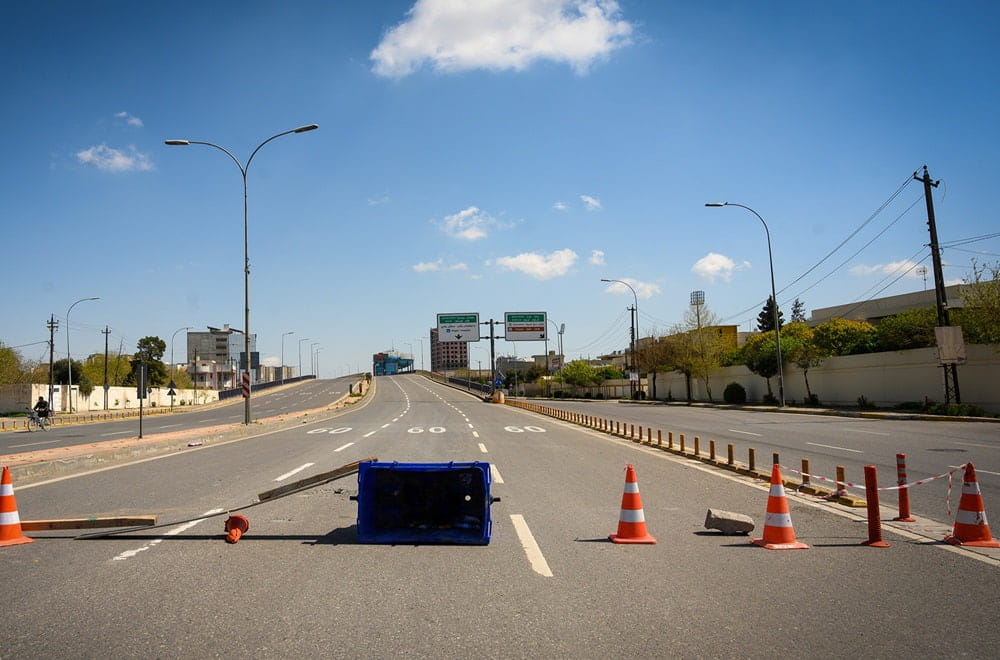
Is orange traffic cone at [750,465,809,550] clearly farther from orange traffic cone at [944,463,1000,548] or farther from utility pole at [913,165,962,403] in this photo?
utility pole at [913,165,962,403]

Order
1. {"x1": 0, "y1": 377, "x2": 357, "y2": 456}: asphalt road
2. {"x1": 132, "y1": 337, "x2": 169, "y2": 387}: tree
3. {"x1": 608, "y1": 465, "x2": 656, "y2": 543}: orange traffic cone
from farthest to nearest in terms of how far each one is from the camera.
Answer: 1. {"x1": 132, "y1": 337, "x2": 169, "y2": 387}: tree
2. {"x1": 0, "y1": 377, "x2": 357, "y2": 456}: asphalt road
3. {"x1": 608, "y1": 465, "x2": 656, "y2": 543}: orange traffic cone

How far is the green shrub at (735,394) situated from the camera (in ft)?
187

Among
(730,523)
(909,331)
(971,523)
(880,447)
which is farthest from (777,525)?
(909,331)

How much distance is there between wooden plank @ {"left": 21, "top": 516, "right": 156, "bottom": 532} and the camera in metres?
8.52

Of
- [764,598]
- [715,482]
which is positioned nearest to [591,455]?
[715,482]

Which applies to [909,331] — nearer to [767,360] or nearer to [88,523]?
[767,360]

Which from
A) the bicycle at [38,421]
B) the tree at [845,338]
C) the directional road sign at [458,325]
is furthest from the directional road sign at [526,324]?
the bicycle at [38,421]

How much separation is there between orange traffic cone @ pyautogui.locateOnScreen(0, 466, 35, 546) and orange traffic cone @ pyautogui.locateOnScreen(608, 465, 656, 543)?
21.9ft

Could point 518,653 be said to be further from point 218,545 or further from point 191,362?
point 191,362

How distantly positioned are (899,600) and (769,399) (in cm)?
4942

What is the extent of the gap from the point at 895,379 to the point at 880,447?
74.5ft

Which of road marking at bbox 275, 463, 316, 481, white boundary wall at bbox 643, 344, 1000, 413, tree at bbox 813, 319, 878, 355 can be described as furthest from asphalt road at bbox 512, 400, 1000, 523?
tree at bbox 813, 319, 878, 355

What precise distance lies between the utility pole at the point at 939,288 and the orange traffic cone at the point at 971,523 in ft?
90.8

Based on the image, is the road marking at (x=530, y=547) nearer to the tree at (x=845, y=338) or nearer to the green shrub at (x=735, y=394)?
the tree at (x=845, y=338)
